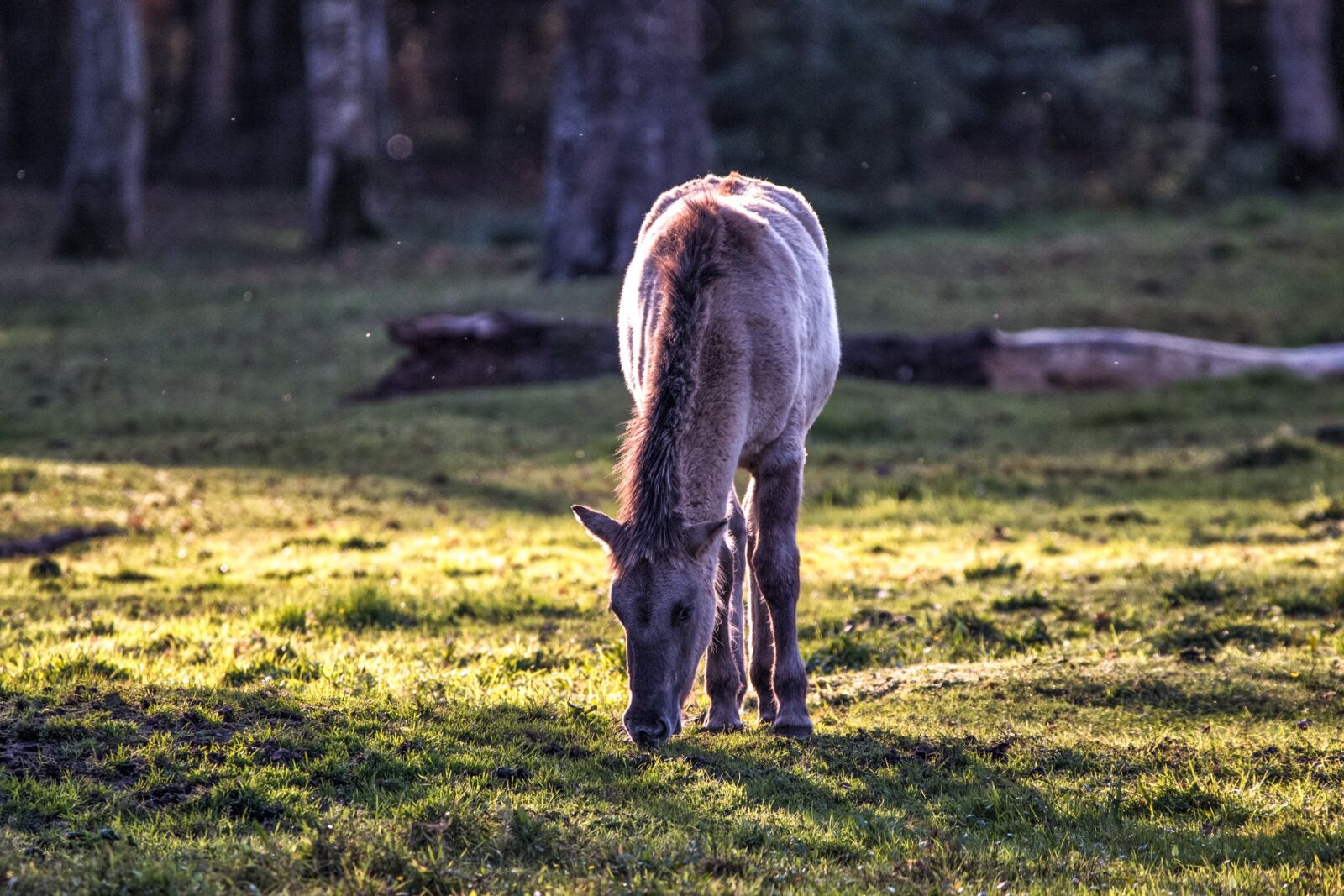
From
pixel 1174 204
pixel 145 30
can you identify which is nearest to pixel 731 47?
pixel 1174 204

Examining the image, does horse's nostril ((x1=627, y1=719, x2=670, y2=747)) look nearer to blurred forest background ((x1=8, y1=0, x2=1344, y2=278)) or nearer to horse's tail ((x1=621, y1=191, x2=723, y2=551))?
horse's tail ((x1=621, y1=191, x2=723, y2=551))

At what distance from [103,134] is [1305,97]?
24470 millimetres

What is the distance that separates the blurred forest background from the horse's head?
55.9ft

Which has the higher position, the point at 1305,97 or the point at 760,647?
the point at 1305,97

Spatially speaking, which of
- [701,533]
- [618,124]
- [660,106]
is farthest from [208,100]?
[701,533]

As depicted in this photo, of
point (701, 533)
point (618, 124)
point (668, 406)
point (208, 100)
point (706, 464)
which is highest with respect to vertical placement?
point (208, 100)

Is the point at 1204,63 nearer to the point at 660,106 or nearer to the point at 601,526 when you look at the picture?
the point at 660,106

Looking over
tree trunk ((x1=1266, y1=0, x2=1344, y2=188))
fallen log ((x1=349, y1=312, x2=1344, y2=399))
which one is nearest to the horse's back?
fallen log ((x1=349, y1=312, x2=1344, y2=399))

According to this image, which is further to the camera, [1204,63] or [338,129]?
[1204,63]

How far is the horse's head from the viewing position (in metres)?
6.05

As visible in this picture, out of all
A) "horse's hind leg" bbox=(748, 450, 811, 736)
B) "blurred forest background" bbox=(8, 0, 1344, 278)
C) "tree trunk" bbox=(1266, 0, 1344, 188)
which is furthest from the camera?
"tree trunk" bbox=(1266, 0, 1344, 188)

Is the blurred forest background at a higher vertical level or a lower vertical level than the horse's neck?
higher

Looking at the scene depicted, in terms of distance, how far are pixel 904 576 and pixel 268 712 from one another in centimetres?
523

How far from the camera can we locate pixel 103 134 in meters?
26.6
